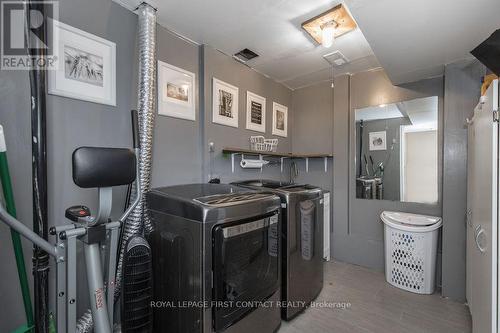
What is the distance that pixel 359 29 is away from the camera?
1.85m

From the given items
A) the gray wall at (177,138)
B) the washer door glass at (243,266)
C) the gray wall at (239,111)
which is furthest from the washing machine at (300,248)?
the gray wall at (177,138)

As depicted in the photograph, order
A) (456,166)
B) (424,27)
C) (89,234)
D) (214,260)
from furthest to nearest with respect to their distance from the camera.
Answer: (456,166)
(424,27)
(214,260)
(89,234)

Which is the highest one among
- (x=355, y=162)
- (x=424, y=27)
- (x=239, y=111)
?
(x=424, y=27)

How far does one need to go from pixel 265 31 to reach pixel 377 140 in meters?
1.83

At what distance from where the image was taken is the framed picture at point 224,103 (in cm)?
223

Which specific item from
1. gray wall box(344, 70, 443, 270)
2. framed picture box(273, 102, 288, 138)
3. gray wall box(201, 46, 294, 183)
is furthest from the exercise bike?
gray wall box(344, 70, 443, 270)

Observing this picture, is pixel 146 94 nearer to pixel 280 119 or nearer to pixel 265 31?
pixel 265 31

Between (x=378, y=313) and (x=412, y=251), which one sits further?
(x=412, y=251)

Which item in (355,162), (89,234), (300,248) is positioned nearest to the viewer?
(89,234)

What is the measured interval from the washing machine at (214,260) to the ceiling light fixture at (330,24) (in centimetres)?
142

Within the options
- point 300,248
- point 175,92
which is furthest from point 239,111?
point 300,248

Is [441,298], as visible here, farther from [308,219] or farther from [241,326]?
[241,326]

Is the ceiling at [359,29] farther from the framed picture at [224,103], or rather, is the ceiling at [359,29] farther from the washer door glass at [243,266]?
the washer door glass at [243,266]

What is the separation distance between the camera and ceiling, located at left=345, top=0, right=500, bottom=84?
135 centimetres
